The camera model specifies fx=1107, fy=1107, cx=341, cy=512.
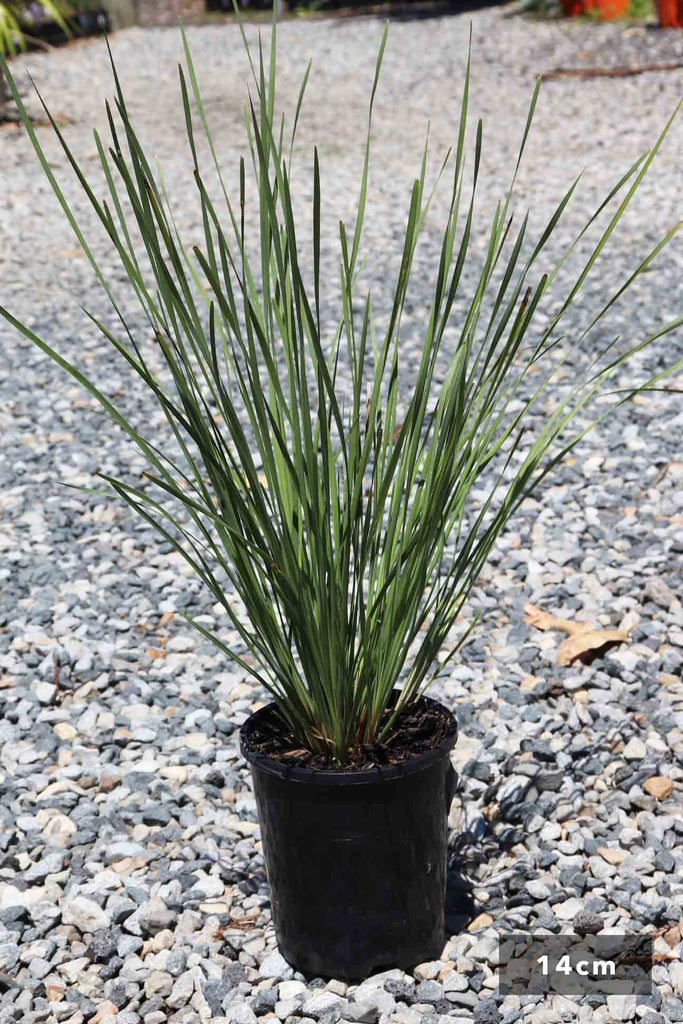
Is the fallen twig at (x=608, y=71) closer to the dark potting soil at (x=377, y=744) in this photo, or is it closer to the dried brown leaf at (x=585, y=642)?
the dried brown leaf at (x=585, y=642)

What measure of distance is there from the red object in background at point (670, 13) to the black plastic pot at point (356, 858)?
8.50m

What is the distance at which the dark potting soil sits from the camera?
1456 mm

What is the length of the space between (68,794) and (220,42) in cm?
945

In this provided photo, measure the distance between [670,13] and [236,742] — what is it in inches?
325

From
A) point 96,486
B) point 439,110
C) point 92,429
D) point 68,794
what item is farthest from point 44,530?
point 439,110

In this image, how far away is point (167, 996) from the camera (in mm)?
1538

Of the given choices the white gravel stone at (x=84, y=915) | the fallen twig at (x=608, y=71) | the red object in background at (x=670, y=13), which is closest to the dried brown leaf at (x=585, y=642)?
the white gravel stone at (x=84, y=915)

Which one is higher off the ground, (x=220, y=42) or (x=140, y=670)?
(x=220, y=42)

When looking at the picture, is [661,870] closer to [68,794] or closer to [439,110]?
[68,794]

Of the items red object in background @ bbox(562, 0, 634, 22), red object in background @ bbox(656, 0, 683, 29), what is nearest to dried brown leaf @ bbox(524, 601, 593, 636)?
red object in background @ bbox(656, 0, 683, 29)

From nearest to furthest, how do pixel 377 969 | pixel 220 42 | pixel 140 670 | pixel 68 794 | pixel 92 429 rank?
pixel 377 969 < pixel 68 794 < pixel 140 670 < pixel 92 429 < pixel 220 42

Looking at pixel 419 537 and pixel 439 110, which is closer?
pixel 419 537

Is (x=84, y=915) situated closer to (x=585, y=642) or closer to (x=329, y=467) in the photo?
(x=329, y=467)

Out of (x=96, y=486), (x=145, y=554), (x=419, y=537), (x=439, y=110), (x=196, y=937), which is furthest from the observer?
(x=439, y=110)
